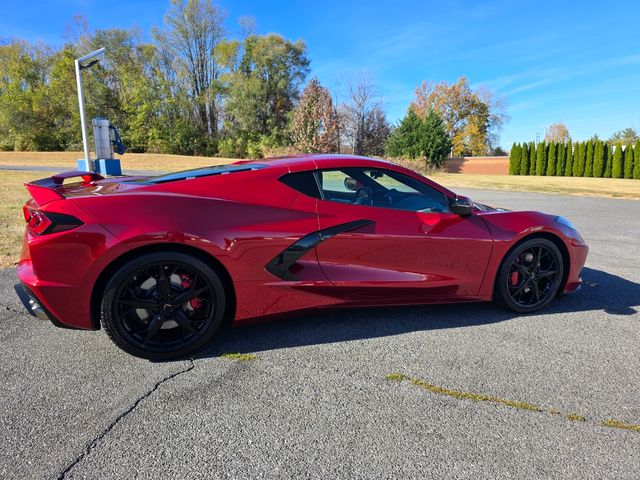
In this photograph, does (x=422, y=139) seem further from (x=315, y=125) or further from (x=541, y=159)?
(x=541, y=159)

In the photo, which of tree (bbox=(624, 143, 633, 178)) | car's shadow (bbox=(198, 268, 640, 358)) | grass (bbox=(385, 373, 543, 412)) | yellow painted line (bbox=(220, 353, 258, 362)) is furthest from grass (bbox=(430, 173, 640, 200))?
yellow painted line (bbox=(220, 353, 258, 362))

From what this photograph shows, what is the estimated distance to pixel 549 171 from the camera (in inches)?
1528

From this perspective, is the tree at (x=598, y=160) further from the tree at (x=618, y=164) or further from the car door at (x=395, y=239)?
the car door at (x=395, y=239)

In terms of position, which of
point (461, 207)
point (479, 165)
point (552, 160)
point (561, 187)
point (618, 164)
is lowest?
point (561, 187)

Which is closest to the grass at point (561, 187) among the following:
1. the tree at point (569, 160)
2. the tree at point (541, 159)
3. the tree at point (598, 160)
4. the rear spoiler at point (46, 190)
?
the tree at point (598, 160)

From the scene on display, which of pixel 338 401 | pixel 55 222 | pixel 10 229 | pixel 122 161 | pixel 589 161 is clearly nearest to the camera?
pixel 338 401

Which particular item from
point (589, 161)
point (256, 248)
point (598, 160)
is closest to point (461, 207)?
point (256, 248)

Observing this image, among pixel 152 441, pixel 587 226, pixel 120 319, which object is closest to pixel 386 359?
pixel 152 441

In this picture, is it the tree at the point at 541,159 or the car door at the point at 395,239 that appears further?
the tree at the point at 541,159

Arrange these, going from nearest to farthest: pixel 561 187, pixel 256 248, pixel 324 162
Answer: pixel 256 248 → pixel 324 162 → pixel 561 187

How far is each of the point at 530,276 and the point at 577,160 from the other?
41.4 metres

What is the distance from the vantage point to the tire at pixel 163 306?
255 centimetres

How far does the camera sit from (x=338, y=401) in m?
2.30

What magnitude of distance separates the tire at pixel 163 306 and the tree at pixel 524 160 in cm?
4379
